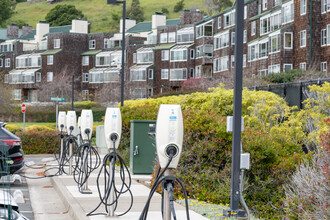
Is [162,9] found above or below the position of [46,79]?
above

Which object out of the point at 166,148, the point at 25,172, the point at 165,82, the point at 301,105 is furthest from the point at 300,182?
the point at 165,82

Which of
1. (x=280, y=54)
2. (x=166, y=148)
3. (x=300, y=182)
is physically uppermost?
(x=280, y=54)

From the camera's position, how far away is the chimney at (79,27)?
313ft

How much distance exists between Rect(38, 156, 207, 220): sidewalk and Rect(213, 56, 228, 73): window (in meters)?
50.9

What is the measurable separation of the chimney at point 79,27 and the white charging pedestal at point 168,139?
9127 centimetres

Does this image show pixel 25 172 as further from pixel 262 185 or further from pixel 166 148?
pixel 166 148

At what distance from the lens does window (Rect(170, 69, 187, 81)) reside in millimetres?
76200

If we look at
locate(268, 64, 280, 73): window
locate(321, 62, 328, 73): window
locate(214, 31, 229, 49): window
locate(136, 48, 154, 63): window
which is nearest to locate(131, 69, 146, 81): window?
locate(136, 48, 154, 63): window

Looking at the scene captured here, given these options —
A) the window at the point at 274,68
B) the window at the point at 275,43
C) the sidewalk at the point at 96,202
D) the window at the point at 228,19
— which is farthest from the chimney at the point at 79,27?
the sidewalk at the point at 96,202

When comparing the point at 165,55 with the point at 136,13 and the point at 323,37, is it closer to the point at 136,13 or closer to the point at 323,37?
the point at 323,37

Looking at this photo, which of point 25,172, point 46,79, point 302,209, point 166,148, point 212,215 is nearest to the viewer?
point 166,148

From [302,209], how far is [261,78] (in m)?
32.8

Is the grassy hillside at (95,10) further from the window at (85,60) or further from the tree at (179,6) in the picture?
the window at (85,60)

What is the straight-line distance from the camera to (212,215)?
9.39 metres
